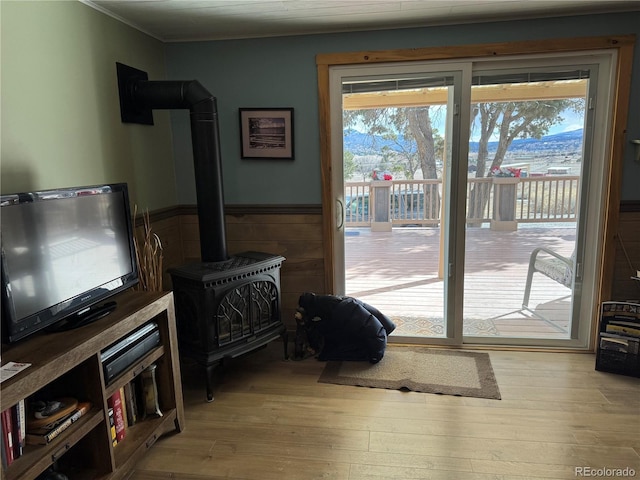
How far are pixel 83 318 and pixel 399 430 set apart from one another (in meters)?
1.60

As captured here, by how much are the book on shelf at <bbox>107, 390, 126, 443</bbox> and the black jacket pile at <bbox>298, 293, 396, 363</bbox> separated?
133cm

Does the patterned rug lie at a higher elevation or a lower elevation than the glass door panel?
lower

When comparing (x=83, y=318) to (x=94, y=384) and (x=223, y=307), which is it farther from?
(x=223, y=307)

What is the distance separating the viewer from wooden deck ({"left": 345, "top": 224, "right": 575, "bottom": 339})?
118 inches

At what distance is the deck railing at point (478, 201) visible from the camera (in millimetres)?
2885

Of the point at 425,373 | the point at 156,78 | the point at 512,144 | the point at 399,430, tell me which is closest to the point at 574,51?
the point at 512,144

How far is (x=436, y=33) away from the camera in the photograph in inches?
107

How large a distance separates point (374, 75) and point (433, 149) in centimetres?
67

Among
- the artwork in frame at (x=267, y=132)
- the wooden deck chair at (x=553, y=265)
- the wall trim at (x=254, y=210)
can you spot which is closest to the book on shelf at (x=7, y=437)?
the wall trim at (x=254, y=210)

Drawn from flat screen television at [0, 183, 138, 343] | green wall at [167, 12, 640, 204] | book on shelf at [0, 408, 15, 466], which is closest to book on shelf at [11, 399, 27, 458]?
book on shelf at [0, 408, 15, 466]

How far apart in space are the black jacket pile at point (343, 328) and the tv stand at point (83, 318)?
140 centimetres

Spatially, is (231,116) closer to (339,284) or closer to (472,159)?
(339,284)

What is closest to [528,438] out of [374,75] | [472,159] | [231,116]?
[472,159]

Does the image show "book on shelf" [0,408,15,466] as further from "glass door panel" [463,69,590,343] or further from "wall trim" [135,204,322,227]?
"glass door panel" [463,69,590,343]
